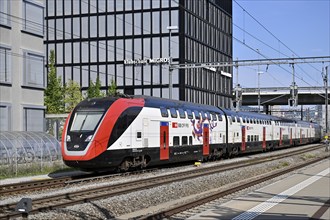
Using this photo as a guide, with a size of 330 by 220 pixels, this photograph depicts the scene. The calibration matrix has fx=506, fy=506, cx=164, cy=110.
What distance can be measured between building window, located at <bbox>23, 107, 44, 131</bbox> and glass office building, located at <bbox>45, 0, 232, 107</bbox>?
2982 centimetres

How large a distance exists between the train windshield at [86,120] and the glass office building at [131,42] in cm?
4247

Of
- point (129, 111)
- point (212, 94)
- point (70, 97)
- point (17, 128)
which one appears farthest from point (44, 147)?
point (212, 94)

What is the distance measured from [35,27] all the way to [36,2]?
6.05ft

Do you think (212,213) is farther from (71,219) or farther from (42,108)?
(42,108)

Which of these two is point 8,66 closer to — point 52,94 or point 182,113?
point 182,113

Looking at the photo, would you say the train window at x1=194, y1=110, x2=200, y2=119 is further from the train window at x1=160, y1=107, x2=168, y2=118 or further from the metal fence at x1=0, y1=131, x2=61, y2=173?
the metal fence at x1=0, y1=131, x2=61, y2=173

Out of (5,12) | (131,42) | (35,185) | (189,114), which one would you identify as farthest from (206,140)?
(131,42)

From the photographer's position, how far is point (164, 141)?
83.4 ft

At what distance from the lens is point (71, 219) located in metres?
11.4

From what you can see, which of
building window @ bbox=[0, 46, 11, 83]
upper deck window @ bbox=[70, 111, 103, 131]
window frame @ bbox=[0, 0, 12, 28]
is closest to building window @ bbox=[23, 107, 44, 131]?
building window @ bbox=[0, 46, 11, 83]

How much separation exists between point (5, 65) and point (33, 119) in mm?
4648

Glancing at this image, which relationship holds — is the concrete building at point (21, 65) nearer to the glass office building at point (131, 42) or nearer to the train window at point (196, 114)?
the train window at point (196, 114)

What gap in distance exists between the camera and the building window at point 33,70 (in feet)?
112

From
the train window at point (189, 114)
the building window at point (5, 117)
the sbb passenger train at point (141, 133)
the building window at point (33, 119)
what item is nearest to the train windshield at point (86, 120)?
the sbb passenger train at point (141, 133)
